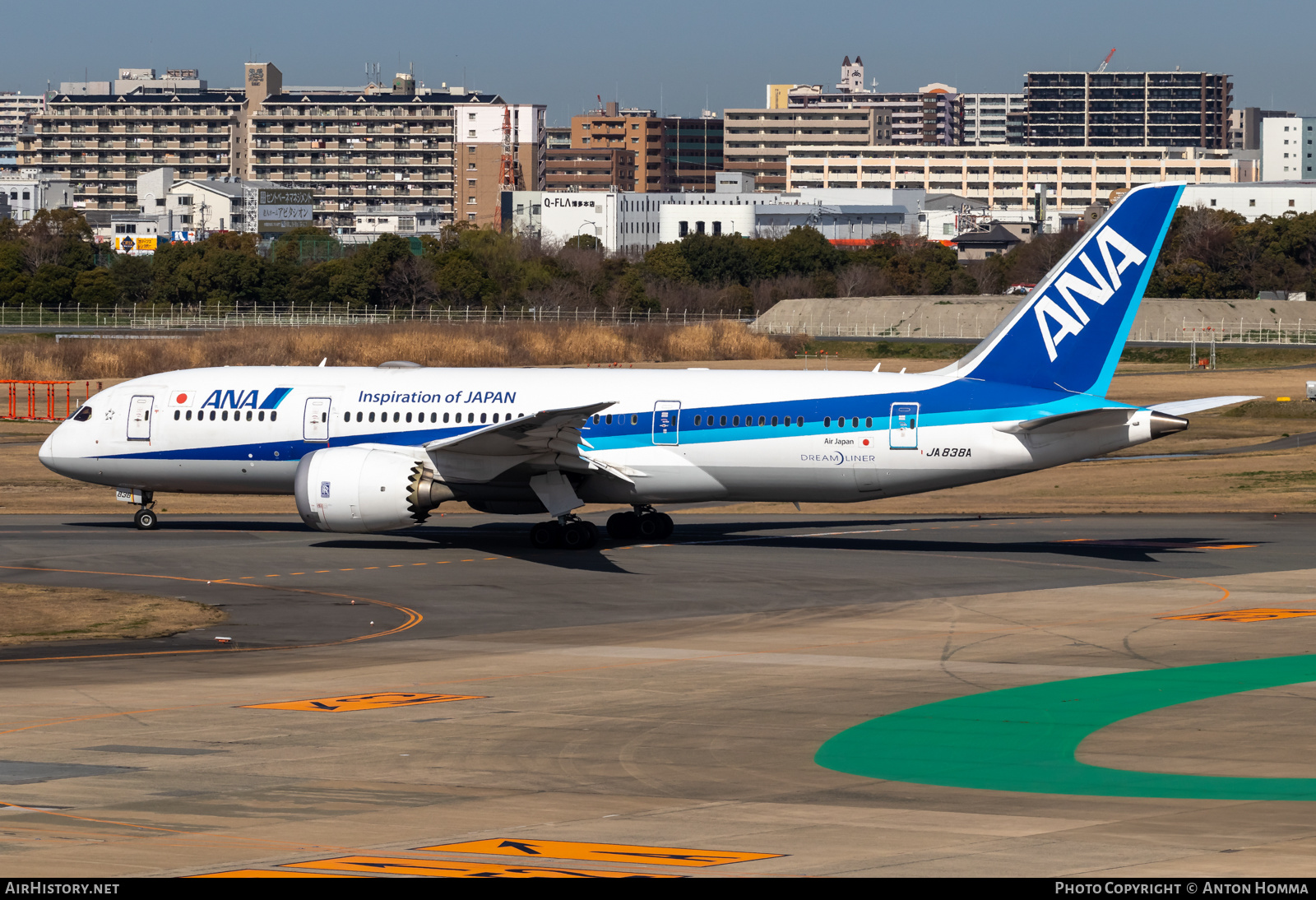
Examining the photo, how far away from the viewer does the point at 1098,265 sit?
4025cm

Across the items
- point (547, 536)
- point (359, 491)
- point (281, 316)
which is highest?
point (281, 316)

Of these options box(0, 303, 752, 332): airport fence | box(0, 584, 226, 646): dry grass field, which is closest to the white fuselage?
box(0, 584, 226, 646): dry grass field

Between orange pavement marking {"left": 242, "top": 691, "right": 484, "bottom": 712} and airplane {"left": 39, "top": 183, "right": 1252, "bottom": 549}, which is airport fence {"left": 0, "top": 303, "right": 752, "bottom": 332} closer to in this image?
airplane {"left": 39, "top": 183, "right": 1252, "bottom": 549}

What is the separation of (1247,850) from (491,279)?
6839 inches

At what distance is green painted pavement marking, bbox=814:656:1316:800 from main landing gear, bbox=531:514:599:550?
18354 mm

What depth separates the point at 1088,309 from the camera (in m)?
40.4

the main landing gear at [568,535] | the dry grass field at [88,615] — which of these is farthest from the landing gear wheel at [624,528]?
the dry grass field at [88,615]

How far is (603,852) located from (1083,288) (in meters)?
28.7

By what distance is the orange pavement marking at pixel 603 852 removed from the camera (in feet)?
48.1

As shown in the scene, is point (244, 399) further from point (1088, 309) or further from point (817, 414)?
point (1088, 309)

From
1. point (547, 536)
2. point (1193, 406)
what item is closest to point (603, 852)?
point (547, 536)

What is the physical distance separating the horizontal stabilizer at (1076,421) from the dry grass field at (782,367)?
41.5ft

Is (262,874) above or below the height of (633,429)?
below

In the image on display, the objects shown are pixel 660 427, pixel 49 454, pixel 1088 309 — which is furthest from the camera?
pixel 49 454
